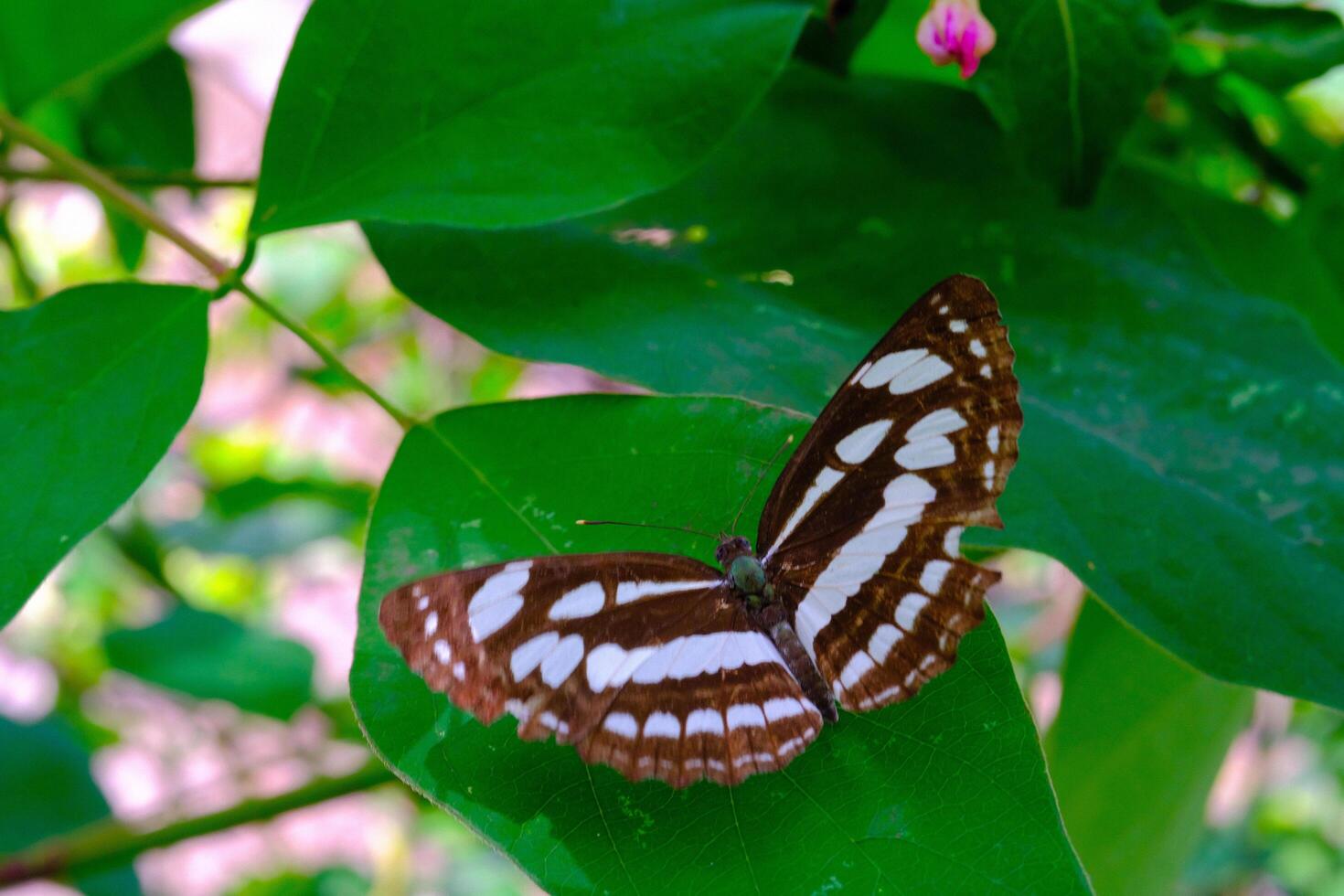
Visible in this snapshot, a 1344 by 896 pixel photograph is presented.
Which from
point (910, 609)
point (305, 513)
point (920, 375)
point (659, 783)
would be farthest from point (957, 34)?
point (305, 513)

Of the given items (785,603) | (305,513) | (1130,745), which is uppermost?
(785,603)

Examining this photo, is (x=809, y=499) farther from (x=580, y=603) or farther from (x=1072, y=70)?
(x=1072, y=70)

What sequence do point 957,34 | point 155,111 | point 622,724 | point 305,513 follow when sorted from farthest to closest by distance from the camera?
point 305,513 → point 155,111 → point 957,34 → point 622,724

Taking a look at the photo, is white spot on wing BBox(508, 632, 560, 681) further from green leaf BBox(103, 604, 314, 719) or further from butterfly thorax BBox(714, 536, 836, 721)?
green leaf BBox(103, 604, 314, 719)

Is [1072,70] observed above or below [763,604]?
above

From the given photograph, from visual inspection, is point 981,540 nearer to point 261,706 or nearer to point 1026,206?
point 1026,206

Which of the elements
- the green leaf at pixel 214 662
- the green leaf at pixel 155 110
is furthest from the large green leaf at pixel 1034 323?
the green leaf at pixel 214 662
